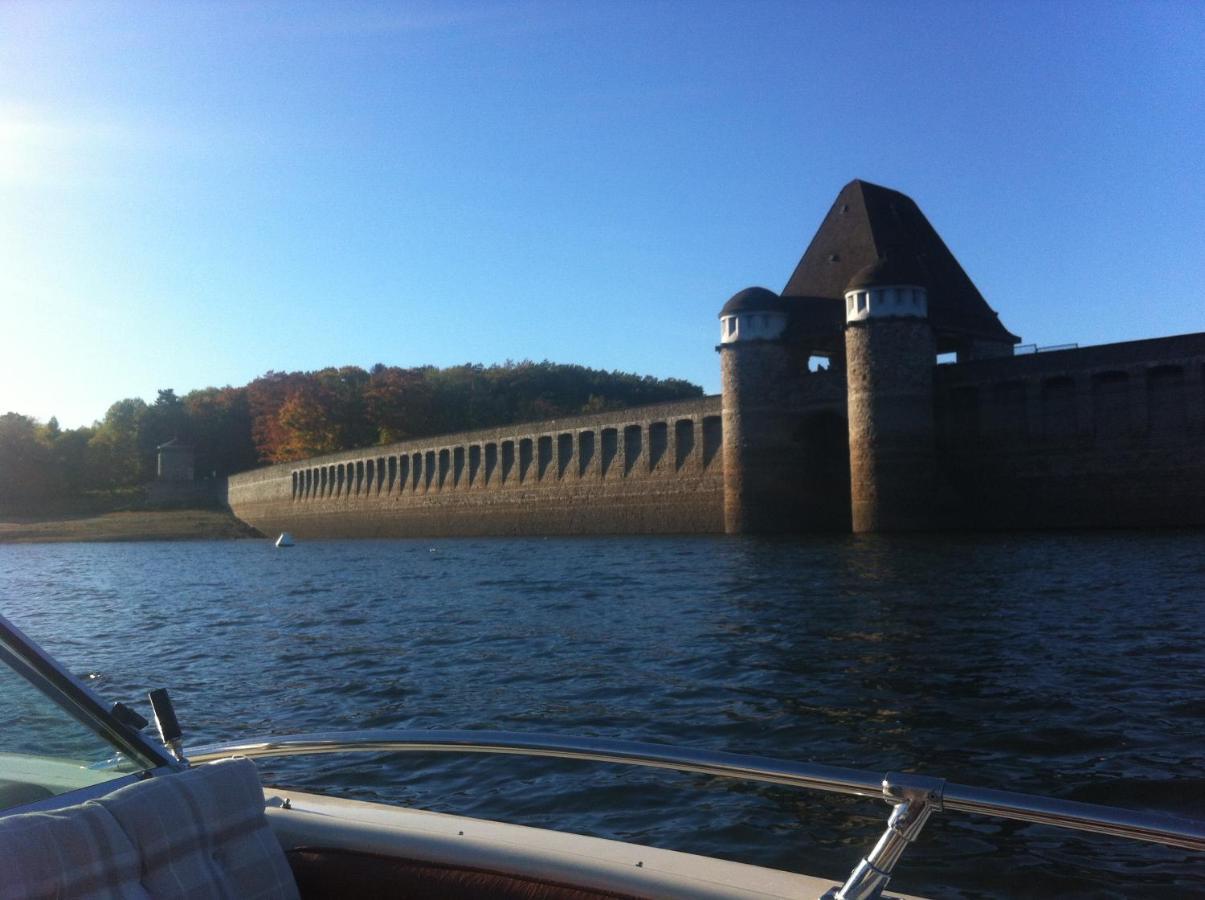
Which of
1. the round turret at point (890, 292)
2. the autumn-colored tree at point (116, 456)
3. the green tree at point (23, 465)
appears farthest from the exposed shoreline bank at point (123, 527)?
the round turret at point (890, 292)

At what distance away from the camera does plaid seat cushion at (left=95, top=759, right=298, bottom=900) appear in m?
2.19

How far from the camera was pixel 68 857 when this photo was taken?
202 cm

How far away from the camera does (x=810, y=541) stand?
34938mm

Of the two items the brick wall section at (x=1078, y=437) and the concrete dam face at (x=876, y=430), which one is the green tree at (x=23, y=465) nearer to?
the concrete dam face at (x=876, y=430)

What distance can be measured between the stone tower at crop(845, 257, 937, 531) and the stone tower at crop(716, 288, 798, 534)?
3.58 meters

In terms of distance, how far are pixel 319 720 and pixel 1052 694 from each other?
22.3 feet

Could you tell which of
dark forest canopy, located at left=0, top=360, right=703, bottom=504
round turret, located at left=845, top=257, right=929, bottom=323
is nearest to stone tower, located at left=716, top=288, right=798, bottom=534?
round turret, located at left=845, top=257, right=929, bottom=323

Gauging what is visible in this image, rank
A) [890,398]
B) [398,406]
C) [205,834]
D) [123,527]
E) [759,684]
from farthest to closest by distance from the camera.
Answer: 1. [398,406]
2. [123,527]
3. [890,398]
4. [759,684]
5. [205,834]

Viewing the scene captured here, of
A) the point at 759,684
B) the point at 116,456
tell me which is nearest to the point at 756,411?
the point at 759,684

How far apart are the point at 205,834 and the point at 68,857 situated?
336 mm

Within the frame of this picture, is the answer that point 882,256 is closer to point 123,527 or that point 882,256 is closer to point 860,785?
point 860,785

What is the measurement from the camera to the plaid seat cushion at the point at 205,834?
2188 millimetres

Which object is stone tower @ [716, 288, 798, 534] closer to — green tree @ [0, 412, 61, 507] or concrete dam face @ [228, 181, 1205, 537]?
concrete dam face @ [228, 181, 1205, 537]

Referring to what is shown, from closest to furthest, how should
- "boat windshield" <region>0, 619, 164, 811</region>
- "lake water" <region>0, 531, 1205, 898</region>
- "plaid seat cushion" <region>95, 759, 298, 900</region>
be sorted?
"plaid seat cushion" <region>95, 759, 298, 900</region> < "boat windshield" <region>0, 619, 164, 811</region> < "lake water" <region>0, 531, 1205, 898</region>
